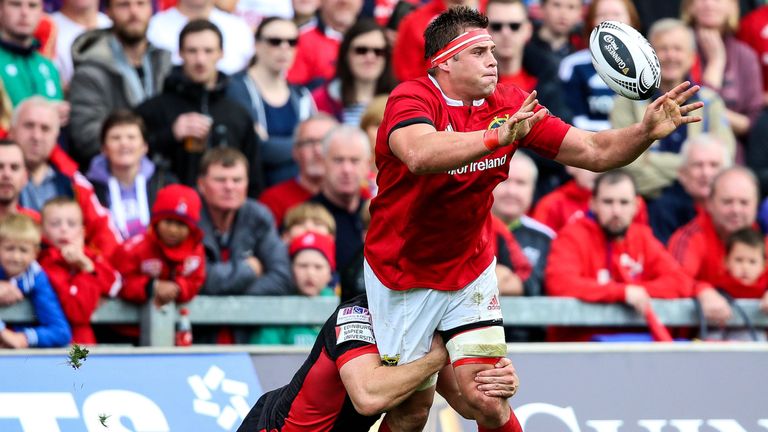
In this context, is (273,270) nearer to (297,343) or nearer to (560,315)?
(297,343)

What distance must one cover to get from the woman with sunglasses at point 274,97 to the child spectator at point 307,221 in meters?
1.10

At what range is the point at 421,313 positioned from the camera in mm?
6633

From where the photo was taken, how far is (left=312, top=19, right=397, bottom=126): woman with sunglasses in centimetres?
1101

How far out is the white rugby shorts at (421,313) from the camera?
6617 mm

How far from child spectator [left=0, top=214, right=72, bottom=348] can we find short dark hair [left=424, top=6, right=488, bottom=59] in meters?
3.12

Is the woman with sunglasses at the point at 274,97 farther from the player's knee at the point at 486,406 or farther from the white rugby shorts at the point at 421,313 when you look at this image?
the player's knee at the point at 486,406

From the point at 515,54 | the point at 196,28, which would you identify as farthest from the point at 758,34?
the point at 196,28

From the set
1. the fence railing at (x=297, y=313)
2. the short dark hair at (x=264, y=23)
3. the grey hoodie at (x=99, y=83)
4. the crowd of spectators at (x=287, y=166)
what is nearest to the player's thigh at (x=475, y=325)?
the crowd of spectators at (x=287, y=166)

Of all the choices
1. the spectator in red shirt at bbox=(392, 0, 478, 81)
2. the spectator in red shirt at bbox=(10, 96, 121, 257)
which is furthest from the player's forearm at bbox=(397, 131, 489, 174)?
the spectator in red shirt at bbox=(392, 0, 478, 81)

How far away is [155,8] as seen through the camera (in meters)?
11.8

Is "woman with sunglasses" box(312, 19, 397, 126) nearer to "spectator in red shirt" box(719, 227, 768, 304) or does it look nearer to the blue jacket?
"spectator in red shirt" box(719, 227, 768, 304)

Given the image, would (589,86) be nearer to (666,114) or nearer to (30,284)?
(30,284)

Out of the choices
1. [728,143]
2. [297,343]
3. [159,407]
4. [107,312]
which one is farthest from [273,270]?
[728,143]

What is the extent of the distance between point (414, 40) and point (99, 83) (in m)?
2.49
